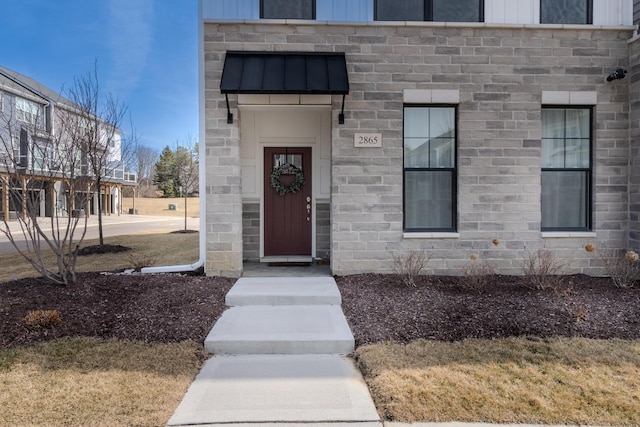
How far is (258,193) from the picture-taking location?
766 cm

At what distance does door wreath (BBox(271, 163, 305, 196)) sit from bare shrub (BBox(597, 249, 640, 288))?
18.0 ft

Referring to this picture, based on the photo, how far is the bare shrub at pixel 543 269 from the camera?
17.9ft

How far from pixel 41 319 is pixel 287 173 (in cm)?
477

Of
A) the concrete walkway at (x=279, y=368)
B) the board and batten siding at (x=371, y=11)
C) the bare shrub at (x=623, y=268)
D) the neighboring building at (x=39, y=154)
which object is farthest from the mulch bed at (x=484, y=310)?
the neighboring building at (x=39, y=154)

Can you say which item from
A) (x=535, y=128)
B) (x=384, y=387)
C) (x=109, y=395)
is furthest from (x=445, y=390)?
(x=535, y=128)

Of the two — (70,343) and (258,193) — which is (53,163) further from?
(258,193)

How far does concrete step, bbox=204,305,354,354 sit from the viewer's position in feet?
12.7

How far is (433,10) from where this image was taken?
634 cm

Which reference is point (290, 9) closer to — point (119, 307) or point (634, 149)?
point (119, 307)

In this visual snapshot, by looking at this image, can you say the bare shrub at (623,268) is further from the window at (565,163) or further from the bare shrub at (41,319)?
the bare shrub at (41,319)

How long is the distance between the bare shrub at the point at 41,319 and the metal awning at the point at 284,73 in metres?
3.59

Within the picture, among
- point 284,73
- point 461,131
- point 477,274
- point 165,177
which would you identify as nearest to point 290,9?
point 284,73

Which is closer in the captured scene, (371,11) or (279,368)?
(279,368)

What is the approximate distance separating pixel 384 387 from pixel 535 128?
5.29m
